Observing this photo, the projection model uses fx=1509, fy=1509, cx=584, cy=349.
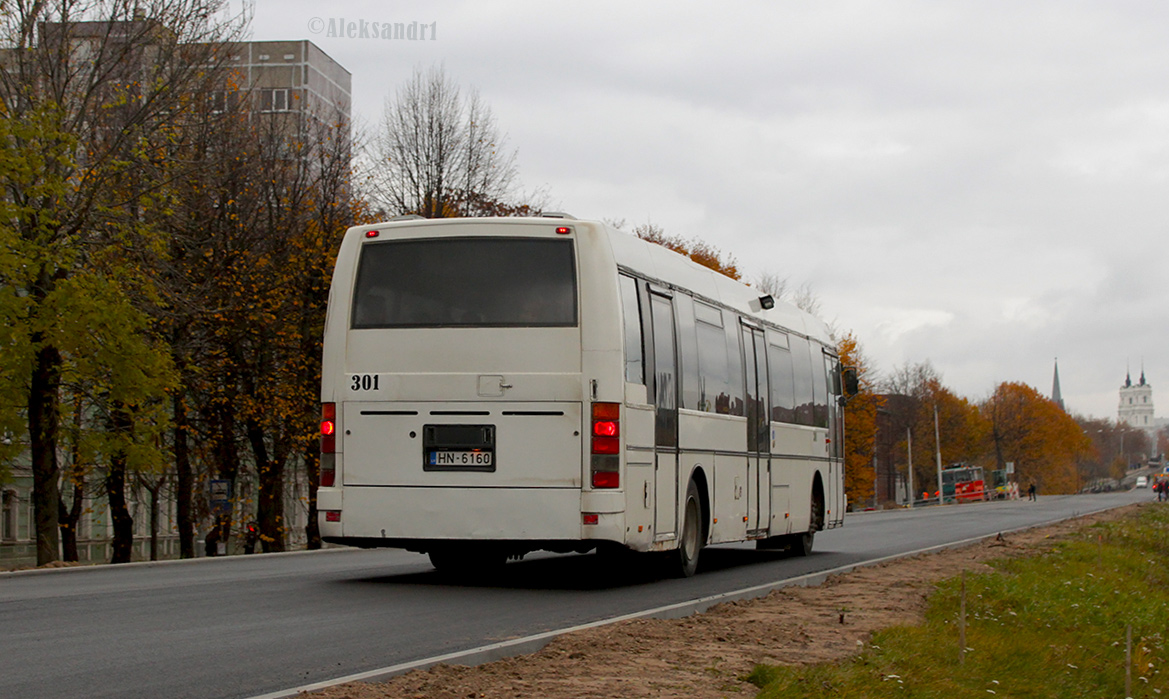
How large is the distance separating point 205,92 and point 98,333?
29.4ft

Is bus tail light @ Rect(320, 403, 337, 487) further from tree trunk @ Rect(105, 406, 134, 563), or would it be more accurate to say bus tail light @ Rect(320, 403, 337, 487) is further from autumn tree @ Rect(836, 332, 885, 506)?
autumn tree @ Rect(836, 332, 885, 506)

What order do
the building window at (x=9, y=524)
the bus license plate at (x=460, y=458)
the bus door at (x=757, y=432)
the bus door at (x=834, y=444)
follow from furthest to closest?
the building window at (x=9, y=524) → the bus door at (x=834, y=444) → the bus door at (x=757, y=432) → the bus license plate at (x=460, y=458)

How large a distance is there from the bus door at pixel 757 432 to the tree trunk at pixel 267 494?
73.4ft

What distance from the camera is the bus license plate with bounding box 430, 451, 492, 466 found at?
13312 mm

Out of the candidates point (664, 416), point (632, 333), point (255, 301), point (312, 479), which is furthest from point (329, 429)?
point (312, 479)

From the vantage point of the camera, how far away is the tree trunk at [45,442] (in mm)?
25578

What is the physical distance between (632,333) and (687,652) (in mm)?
5384

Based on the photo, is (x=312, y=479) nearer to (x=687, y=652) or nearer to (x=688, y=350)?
(x=688, y=350)

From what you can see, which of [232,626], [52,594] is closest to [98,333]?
[52,594]

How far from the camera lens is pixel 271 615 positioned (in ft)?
34.9

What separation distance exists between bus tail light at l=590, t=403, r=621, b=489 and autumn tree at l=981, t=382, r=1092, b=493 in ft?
426

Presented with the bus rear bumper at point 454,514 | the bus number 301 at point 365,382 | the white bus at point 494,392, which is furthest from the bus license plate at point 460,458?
the bus number 301 at point 365,382

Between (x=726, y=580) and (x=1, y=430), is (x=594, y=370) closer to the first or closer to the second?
(x=726, y=580)

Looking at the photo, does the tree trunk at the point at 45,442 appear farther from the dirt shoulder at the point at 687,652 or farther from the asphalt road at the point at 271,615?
the dirt shoulder at the point at 687,652
